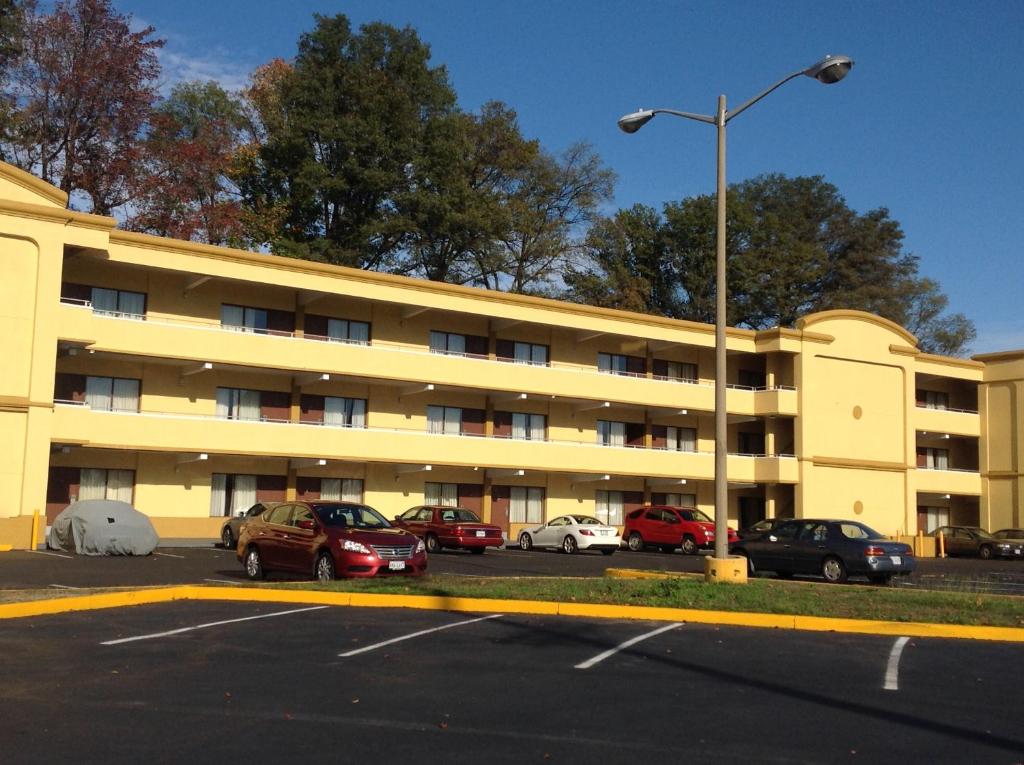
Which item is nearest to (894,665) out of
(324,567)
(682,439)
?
(324,567)

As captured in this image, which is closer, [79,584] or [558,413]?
[79,584]

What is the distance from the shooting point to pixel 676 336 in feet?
159

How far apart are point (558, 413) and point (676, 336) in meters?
6.11

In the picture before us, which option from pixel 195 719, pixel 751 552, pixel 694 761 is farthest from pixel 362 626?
pixel 751 552

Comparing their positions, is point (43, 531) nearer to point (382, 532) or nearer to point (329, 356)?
point (329, 356)

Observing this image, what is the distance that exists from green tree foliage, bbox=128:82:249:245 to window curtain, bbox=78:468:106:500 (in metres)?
17.6

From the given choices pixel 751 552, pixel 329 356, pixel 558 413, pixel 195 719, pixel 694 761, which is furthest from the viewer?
pixel 558 413

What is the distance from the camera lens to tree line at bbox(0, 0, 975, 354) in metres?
50.0

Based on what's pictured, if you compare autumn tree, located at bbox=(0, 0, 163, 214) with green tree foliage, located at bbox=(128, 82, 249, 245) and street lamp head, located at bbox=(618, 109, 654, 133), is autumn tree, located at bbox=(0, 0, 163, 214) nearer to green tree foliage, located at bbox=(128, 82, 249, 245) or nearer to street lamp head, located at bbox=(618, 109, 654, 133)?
green tree foliage, located at bbox=(128, 82, 249, 245)

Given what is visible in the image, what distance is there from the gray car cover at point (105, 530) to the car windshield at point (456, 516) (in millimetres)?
9252

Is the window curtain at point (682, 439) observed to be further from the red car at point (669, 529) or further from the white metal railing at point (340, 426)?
the red car at point (669, 529)

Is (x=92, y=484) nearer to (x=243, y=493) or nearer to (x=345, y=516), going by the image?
(x=243, y=493)

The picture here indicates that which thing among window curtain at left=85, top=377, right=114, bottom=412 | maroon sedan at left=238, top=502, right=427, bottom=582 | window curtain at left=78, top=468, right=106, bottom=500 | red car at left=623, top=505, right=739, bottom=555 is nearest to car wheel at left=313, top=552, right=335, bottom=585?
maroon sedan at left=238, top=502, right=427, bottom=582

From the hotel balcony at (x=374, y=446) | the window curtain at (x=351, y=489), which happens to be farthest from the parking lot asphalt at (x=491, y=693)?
the window curtain at (x=351, y=489)
